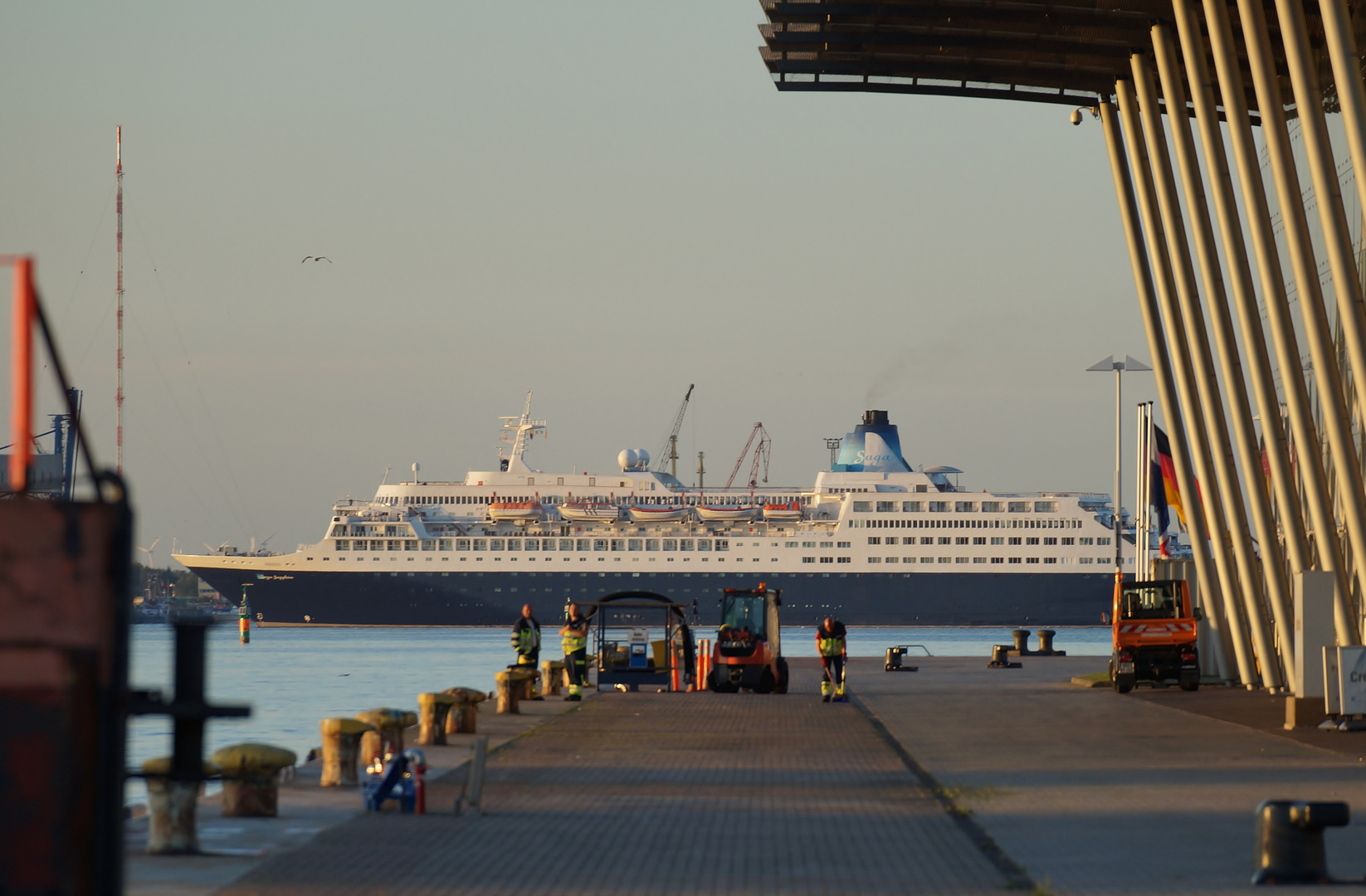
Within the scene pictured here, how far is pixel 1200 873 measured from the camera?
8.59 metres

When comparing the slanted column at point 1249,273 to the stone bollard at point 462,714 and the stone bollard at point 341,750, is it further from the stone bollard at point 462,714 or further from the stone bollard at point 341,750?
the stone bollard at point 341,750

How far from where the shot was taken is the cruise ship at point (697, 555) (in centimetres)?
9944

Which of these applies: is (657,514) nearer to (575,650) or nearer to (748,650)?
(748,650)

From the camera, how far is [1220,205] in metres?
25.6

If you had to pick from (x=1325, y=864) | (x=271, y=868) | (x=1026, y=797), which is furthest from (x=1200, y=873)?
(x=271, y=868)

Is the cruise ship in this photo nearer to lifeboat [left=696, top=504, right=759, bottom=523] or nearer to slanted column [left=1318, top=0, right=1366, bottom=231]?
lifeboat [left=696, top=504, right=759, bottom=523]

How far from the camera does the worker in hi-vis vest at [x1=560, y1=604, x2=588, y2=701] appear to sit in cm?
2620

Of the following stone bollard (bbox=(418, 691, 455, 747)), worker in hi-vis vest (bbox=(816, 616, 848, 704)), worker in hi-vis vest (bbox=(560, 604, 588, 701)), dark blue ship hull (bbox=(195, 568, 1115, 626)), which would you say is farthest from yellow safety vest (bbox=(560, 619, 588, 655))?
Result: dark blue ship hull (bbox=(195, 568, 1115, 626))

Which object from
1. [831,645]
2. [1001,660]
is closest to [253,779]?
[831,645]

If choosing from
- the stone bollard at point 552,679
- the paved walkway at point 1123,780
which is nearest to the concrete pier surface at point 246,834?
the paved walkway at point 1123,780

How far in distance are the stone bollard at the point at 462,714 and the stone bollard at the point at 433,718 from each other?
3.70 feet

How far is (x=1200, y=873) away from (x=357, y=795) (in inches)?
262

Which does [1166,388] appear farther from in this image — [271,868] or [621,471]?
[621,471]

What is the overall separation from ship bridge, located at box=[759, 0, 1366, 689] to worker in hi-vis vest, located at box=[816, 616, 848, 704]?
6.44m
